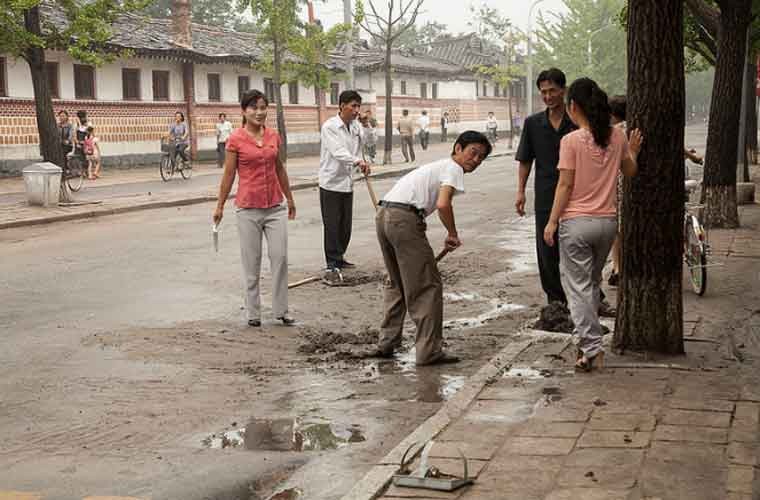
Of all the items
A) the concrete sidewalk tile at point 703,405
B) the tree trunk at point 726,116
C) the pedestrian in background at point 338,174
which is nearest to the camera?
the concrete sidewalk tile at point 703,405

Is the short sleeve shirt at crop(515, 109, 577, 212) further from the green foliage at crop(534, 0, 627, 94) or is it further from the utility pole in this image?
the green foliage at crop(534, 0, 627, 94)

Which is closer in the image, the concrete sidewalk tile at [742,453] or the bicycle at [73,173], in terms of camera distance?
the concrete sidewalk tile at [742,453]

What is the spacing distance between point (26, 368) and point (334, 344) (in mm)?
2216

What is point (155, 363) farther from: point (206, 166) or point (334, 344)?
point (206, 166)

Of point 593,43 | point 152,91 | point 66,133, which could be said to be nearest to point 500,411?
point 66,133

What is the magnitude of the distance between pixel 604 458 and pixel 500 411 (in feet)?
3.50

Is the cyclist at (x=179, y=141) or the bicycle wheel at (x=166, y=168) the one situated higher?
the cyclist at (x=179, y=141)

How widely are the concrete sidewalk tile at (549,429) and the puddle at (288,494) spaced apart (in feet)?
3.97

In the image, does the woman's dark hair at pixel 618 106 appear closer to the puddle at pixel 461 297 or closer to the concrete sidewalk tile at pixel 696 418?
the puddle at pixel 461 297

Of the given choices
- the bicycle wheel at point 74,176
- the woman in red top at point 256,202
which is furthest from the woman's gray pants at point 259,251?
the bicycle wheel at point 74,176

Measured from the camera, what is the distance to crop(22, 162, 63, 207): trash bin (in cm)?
2075

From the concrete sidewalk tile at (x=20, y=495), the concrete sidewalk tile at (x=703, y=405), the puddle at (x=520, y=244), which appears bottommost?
the puddle at (x=520, y=244)

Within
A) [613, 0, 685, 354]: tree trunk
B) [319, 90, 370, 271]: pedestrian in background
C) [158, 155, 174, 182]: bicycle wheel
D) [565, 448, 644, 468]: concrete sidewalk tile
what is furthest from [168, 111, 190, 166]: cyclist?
[565, 448, 644, 468]: concrete sidewalk tile

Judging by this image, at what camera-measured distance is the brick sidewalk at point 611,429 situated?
4734mm
